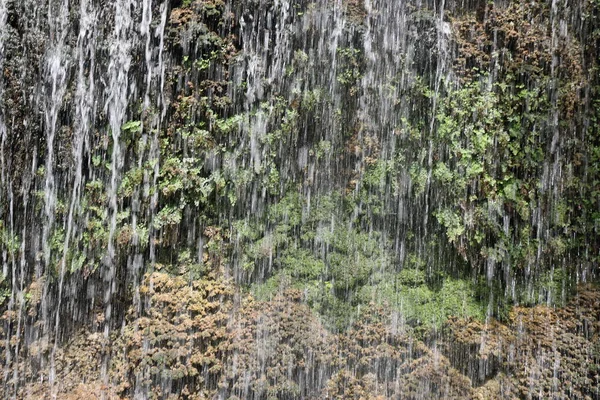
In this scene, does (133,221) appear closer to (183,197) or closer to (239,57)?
(183,197)

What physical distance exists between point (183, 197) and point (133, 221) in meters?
0.43

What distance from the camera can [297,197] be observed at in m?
3.81

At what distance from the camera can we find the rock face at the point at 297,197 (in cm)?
345

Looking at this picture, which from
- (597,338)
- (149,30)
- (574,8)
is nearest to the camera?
(597,338)

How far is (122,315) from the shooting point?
365cm

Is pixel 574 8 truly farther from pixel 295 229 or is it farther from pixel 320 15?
pixel 295 229

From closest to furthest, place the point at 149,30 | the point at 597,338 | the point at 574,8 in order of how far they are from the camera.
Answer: the point at 597,338 → the point at 574,8 → the point at 149,30

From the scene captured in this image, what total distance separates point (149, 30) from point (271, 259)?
6.69ft

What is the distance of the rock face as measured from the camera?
345 cm

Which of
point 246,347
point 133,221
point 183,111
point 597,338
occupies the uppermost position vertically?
point 183,111

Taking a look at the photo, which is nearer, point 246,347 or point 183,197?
point 246,347

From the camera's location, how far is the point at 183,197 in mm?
3703

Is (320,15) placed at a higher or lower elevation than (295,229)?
higher

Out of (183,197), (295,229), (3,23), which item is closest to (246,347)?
(295,229)
